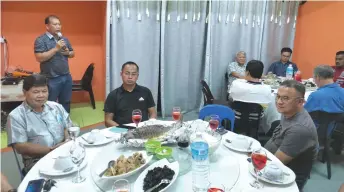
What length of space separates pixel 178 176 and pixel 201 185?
14 centimetres

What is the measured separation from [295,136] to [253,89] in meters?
1.28

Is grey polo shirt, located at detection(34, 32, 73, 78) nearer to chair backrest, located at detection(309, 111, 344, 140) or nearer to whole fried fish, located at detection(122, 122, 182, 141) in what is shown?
whole fried fish, located at detection(122, 122, 182, 141)

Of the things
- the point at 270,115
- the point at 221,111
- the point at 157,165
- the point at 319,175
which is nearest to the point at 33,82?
the point at 157,165

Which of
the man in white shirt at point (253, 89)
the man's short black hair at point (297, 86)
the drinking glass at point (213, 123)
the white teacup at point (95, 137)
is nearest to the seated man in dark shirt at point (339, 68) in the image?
the man in white shirt at point (253, 89)

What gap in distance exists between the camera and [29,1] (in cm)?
462

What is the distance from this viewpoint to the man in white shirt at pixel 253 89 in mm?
2916

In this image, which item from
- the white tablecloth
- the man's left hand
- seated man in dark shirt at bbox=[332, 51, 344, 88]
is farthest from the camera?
seated man in dark shirt at bbox=[332, 51, 344, 88]

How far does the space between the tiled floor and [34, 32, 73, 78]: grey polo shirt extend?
3.56 feet

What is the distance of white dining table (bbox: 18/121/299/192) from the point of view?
1332mm

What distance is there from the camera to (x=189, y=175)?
145 cm

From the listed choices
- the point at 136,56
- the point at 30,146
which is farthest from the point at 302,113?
the point at 136,56

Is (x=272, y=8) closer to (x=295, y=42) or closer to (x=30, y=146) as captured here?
(x=295, y=42)

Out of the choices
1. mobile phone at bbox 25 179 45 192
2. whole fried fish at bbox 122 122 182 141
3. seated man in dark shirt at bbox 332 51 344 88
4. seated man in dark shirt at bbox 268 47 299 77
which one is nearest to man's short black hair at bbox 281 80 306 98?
whole fried fish at bbox 122 122 182 141

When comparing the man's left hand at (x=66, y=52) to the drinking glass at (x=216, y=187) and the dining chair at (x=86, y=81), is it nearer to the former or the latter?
the dining chair at (x=86, y=81)
